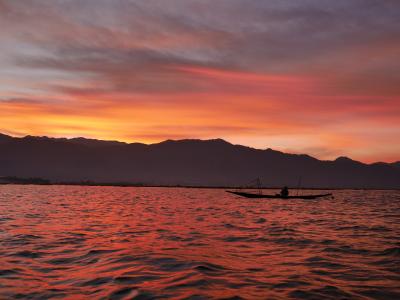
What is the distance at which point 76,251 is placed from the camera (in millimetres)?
18438

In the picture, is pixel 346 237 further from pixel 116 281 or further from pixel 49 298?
pixel 49 298

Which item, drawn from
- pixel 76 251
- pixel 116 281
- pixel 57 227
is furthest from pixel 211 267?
pixel 57 227

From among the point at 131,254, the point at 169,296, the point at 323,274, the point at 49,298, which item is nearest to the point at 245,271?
the point at 323,274

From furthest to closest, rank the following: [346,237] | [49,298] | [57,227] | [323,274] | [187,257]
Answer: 1. [57,227]
2. [346,237]
3. [187,257]
4. [323,274]
5. [49,298]

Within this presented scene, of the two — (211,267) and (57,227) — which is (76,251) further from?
(57,227)

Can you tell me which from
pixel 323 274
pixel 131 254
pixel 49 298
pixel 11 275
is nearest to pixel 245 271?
pixel 323 274

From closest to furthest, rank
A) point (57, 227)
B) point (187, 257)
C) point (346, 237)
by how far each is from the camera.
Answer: point (187, 257) → point (346, 237) → point (57, 227)

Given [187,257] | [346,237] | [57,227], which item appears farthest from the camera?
[57,227]

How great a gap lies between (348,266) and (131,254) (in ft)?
29.3

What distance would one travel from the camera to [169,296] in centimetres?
1158

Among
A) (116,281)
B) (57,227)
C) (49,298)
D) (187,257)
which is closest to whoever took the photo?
(49,298)

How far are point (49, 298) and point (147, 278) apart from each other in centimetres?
341

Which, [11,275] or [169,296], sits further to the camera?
[11,275]

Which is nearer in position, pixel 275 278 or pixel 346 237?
pixel 275 278
